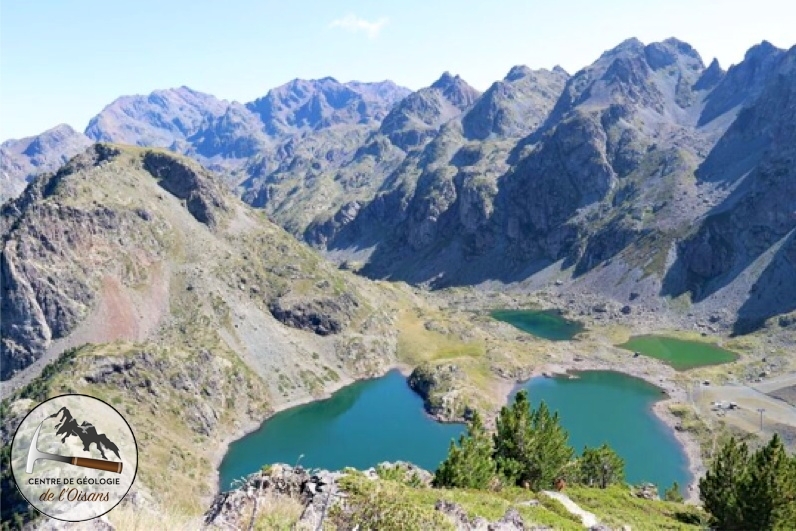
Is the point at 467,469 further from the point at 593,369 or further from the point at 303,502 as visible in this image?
the point at 593,369

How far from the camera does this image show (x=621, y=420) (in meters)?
147

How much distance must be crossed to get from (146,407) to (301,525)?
128 m

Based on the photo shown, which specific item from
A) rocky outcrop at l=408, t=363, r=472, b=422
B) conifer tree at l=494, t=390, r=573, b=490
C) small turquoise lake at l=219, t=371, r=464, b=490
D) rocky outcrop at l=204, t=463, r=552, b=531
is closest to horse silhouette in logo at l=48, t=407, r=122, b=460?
rocky outcrop at l=204, t=463, r=552, b=531

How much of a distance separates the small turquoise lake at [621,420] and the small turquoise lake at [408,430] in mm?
228

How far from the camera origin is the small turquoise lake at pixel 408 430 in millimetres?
123625

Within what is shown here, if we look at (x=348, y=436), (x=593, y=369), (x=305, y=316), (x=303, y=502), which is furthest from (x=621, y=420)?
(x=303, y=502)

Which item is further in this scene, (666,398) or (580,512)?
(666,398)

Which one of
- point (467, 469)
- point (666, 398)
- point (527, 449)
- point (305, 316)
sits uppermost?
point (666, 398)

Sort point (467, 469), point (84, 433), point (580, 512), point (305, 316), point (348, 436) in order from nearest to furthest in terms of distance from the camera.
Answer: point (84, 433), point (580, 512), point (467, 469), point (348, 436), point (305, 316)

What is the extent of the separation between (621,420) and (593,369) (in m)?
45.1

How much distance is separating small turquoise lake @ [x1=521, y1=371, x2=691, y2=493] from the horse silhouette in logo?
118723 mm

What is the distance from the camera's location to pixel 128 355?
138m

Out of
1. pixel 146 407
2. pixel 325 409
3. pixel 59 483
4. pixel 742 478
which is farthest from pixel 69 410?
pixel 325 409

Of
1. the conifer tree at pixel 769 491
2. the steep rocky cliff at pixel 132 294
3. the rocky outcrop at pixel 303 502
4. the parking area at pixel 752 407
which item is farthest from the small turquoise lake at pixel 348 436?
the rocky outcrop at pixel 303 502
